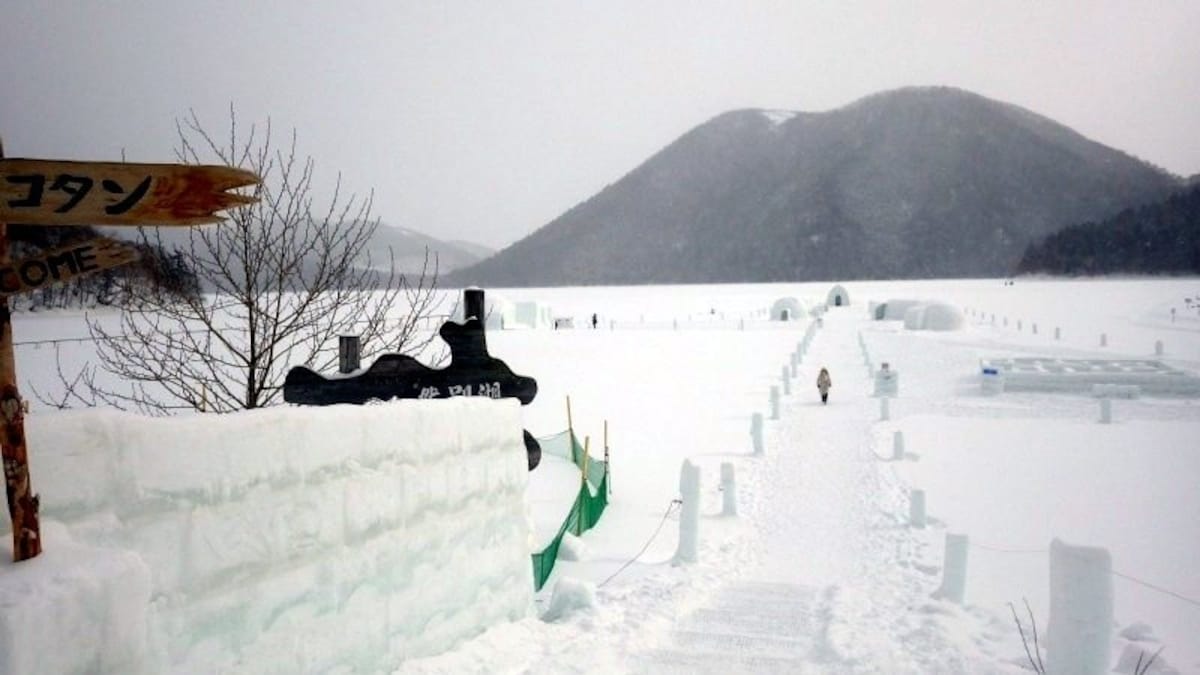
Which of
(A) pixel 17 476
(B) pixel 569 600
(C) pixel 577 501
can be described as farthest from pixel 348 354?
(A) pixel 17 476

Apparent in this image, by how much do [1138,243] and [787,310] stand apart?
97.9 metres

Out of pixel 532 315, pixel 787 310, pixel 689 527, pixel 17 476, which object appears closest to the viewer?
pixel 17 476

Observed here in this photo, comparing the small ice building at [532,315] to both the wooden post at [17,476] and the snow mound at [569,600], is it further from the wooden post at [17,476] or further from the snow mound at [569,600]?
the wooden post at [17,476]

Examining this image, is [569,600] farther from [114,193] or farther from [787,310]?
[787,310]

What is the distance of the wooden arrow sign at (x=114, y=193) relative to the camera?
2674 mm

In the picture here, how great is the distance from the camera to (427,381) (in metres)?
6.65

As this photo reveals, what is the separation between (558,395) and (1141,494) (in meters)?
15.5

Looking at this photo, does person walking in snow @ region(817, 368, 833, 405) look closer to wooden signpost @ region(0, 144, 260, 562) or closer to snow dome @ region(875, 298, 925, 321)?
wooden signpost @ region(0, 144, 260, 562)

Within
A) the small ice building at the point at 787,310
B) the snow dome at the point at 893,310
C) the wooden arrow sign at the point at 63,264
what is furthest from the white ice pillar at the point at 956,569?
the small ice building at the point at 787,310

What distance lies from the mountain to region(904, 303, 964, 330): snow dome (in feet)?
311

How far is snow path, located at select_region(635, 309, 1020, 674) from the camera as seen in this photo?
554 centimetres

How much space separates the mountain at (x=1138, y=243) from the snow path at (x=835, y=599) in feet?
437

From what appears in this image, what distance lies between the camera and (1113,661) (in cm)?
593

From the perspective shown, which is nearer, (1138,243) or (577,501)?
(577,501)
